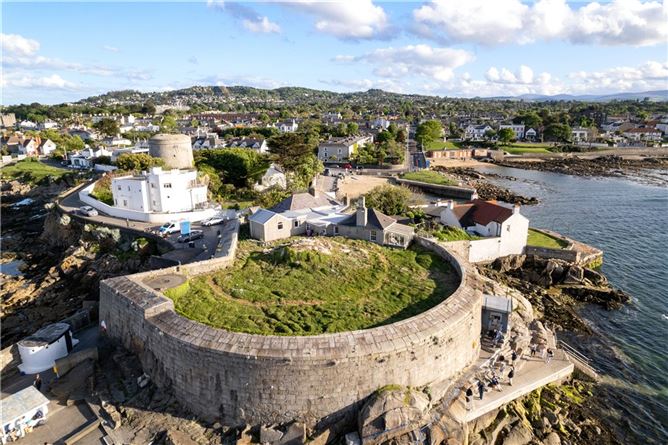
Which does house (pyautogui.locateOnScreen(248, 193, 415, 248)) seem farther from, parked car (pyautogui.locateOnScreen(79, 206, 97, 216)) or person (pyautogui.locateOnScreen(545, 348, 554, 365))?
parked car (pyautogui.locateOnScreen(79, 206, 97, 216))

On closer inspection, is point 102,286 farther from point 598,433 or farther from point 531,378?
point 598,433

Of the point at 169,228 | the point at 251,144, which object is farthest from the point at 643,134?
the point at 169,228

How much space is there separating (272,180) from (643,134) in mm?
95747

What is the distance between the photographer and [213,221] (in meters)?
29.2

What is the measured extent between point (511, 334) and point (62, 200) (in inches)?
1493

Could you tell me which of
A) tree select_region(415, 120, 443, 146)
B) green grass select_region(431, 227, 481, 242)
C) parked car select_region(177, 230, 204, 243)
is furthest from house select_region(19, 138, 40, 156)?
green grass select_region(431, 227, 481, 242)

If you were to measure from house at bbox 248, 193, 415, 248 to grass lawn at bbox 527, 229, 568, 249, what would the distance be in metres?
11.6

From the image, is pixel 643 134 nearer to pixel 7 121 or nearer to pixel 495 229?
pixel 495 229

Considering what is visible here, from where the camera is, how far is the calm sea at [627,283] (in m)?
16.3

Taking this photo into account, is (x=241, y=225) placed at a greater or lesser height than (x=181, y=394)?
greater

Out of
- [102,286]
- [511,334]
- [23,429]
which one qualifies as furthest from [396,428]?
[102,286]

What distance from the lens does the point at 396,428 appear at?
12234 millimetres

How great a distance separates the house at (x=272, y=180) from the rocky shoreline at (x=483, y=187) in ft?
76.1

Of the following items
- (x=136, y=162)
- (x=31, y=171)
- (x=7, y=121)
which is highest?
(x=7, y=121)
